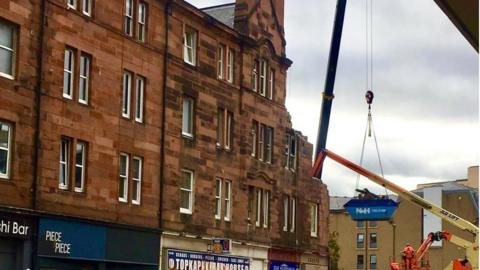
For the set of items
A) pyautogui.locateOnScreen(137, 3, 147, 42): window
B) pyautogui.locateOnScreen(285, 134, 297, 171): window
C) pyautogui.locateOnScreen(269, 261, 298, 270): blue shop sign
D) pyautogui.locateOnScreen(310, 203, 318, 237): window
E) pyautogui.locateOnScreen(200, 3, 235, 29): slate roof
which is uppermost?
pyautogui.locateOnScreen(200, 3, 235, 29): slate roof

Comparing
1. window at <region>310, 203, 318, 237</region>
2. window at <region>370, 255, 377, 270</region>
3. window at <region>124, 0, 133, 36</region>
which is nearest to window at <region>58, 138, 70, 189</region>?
window at <region>124, 0, 133, 36</region>

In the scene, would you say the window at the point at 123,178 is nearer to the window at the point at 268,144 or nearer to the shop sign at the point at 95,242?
the shop sign at the point at 95,242

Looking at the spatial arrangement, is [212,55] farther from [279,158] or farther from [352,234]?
[352,234]

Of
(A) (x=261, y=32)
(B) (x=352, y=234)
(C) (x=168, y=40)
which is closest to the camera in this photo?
(C) (x=168, y=40)

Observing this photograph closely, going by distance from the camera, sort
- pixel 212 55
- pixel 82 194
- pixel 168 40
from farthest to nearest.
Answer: pixel 212 55, pixel 168 40, pixel 82 194

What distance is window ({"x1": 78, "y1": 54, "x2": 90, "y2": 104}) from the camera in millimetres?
32500

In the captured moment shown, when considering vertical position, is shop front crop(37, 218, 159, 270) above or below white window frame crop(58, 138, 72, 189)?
below

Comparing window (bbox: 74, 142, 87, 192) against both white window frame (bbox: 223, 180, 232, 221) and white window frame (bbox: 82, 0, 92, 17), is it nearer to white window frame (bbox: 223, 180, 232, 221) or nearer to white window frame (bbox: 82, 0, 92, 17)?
white window frame (bbox: 82, 0, 92, 17)

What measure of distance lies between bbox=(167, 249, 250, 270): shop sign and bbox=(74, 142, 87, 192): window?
6.33m

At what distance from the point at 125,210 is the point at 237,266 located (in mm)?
9437

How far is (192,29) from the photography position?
3991cm

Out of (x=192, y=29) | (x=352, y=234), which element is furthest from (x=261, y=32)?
(x=352, y=234)

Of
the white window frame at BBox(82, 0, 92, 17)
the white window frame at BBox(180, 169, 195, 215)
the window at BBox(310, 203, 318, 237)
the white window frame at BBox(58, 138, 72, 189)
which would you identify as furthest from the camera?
the window at BBox(310, 203, 318, 237)

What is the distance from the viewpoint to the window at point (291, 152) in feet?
163
